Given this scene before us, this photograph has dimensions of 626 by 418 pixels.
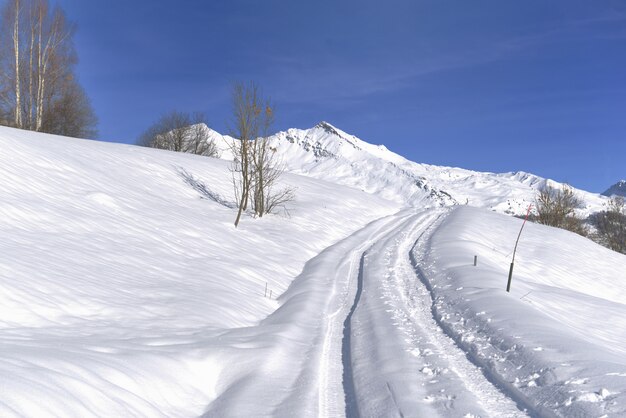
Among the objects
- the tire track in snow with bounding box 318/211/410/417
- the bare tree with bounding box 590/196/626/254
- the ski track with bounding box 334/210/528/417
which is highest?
the bare tree with bounding box 590/196/626/254

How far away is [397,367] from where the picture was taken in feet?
18.7

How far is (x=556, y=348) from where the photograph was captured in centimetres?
588

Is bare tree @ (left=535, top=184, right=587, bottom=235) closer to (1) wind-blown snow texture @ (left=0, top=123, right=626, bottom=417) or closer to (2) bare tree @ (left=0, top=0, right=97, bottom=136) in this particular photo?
(1) wind-blown snow texture @ (left=0, top=123, right=626, bottom=417)

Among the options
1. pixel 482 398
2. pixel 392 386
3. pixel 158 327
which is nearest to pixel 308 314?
pixel 158 327

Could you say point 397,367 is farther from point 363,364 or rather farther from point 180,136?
point 180,136

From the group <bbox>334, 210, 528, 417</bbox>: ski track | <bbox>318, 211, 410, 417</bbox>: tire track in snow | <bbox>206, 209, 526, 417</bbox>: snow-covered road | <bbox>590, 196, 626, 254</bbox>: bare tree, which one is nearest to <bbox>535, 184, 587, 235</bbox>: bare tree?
<bbox>590, 196, 626, 254</bbox>: bare tree

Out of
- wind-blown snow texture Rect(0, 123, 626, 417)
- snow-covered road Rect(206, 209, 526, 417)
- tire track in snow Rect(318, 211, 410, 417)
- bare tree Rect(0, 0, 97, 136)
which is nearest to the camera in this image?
wind-blown snow texture Rect(0, 123, 626, 417)

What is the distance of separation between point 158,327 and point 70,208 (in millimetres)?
7576

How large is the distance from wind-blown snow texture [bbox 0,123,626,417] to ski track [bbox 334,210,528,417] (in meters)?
0.03

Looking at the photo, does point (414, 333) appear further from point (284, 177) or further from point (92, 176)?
point (284, 177)

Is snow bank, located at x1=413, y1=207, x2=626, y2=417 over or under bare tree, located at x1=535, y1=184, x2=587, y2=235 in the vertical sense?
under

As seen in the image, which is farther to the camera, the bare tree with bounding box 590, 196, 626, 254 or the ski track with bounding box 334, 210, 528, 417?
the bare tree with bounding box 590, 196, 626, 254

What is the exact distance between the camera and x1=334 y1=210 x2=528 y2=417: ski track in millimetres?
4699

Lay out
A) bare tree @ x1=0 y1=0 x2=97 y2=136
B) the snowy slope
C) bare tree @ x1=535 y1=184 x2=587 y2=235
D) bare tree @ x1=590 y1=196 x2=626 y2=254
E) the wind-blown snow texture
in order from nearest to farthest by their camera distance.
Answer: the snowy slope → the wind-blown snow texture → bare tree @ x1=0 y1=0 x2=97 y2=136 → bare tree @ x1=535 y1=184 x2=587 y2=235 → bare tree @ x1=590 y1=196 x2=626 y2=254
